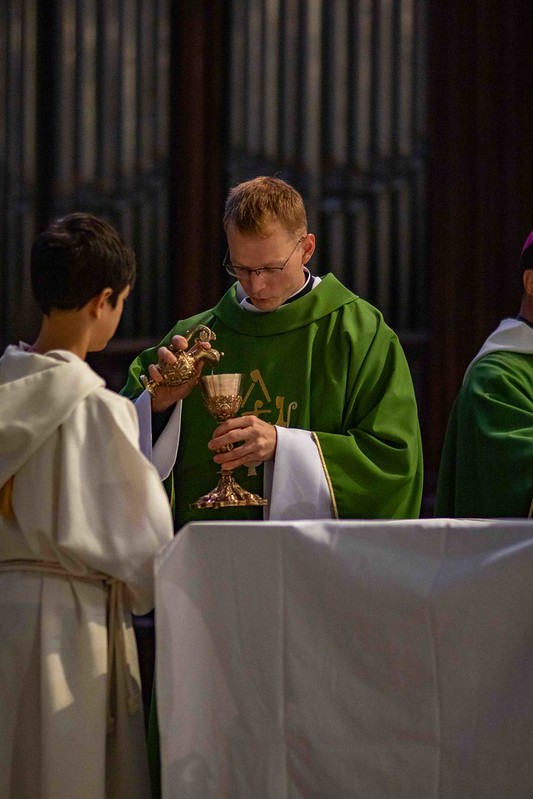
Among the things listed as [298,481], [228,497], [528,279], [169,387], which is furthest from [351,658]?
[528,279]

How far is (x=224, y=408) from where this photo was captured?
332 centimetres

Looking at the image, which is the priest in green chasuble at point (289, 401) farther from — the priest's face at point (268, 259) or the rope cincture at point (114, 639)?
the rope cincture at point (114, 639)

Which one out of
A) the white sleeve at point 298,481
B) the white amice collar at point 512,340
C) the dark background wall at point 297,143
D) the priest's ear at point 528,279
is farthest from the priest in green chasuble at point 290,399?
the dark background wall at point 297,143

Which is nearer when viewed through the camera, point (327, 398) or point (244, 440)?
point (244, 440)

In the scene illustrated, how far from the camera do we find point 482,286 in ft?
20.0

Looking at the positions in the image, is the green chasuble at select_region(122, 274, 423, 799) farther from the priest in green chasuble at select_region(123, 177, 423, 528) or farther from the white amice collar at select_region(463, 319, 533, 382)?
the white amice collar at select_region(463, 319, 533, 382)

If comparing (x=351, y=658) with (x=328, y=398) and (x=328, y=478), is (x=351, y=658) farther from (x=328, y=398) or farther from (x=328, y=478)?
(x=328, y=398)

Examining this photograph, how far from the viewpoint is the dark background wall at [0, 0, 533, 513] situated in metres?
6.09

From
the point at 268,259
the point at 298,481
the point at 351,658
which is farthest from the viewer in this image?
the point at 268,259

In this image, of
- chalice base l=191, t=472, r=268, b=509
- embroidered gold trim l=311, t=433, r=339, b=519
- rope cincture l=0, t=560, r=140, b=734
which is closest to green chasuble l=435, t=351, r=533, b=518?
embroidered gold trim l=311, t=433, r=339, b=519

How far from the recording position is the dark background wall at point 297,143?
609 centimetres

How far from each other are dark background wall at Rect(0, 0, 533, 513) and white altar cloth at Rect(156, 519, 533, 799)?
3264mm

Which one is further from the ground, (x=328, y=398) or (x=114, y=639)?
(x=328, y=398)

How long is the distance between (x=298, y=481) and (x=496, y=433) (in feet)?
2.21
